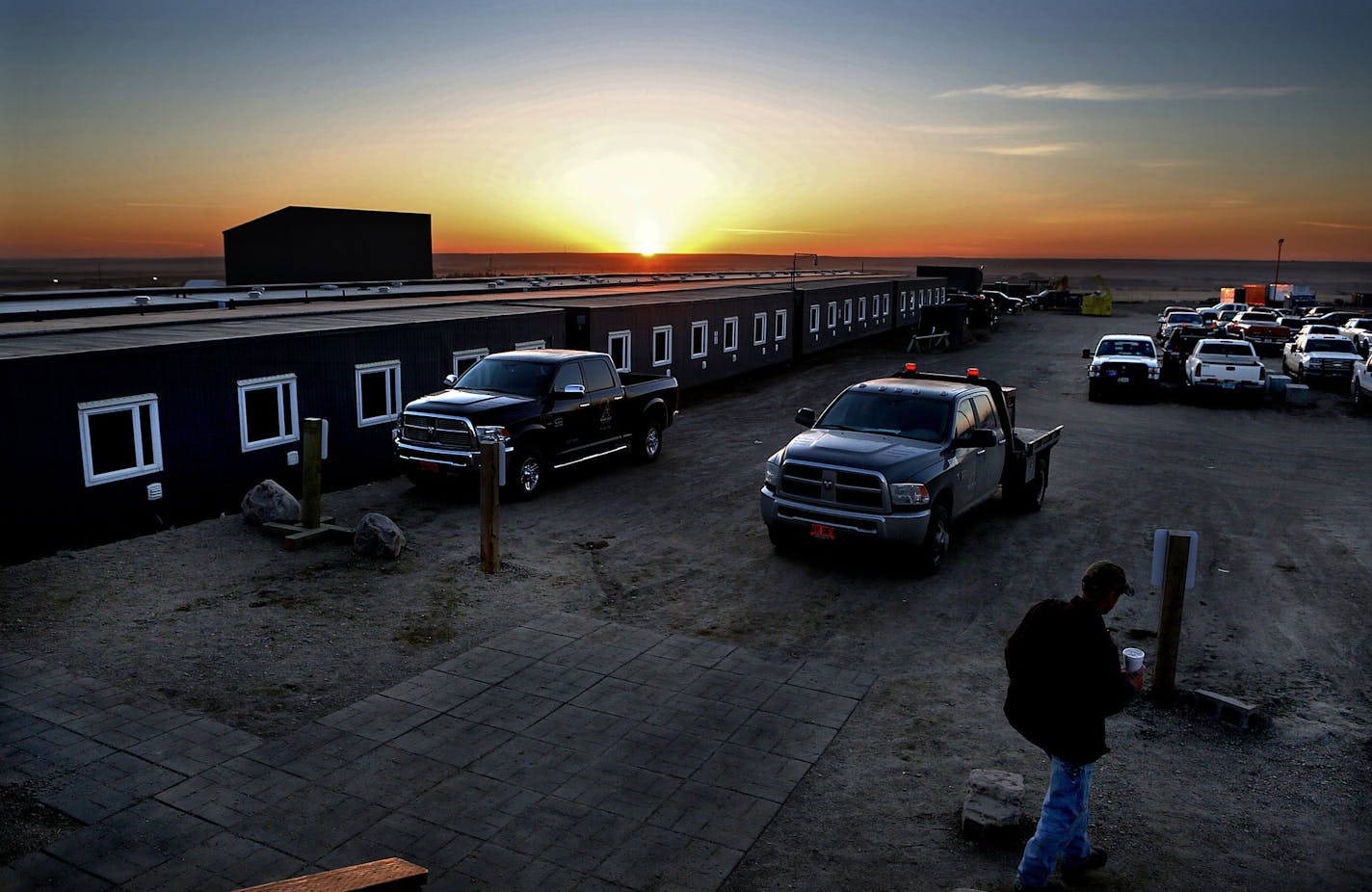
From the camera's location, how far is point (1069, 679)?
17.6 feet

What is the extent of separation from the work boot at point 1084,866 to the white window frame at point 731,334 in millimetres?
26006

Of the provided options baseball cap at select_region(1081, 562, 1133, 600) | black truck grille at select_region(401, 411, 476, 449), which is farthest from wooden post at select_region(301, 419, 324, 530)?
baseball cap at select_region(1081, 562, 1133, 600)

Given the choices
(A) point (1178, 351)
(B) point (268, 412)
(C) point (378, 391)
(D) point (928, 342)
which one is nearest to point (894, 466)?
(B) point (268, 412)

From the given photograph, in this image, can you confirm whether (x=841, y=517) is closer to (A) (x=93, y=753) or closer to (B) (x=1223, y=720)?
(B) (x=1223, y=720)

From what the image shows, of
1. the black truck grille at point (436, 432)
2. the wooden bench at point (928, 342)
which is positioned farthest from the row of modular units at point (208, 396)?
the wooden bench at point (928, 342)

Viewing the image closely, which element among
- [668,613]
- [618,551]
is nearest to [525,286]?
[618,551]

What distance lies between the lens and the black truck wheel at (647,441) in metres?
18.4

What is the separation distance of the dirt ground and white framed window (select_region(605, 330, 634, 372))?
590 cm

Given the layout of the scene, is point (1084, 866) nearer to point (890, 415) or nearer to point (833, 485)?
point (833, 485)

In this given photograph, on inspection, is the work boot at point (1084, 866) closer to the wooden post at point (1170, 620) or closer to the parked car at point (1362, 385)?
the wooden post at point (1170, 620)

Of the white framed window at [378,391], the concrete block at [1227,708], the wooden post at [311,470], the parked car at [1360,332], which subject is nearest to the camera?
the concrete block at [1227,708]

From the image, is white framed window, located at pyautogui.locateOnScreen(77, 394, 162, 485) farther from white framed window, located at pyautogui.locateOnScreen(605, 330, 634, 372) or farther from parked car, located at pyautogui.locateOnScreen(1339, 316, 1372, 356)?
parked car, located at pyautogui.locateOnScreen(1339, 316, 1372, 356)

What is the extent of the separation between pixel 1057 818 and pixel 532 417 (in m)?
11.2

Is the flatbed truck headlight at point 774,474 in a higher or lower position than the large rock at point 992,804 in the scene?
higher
